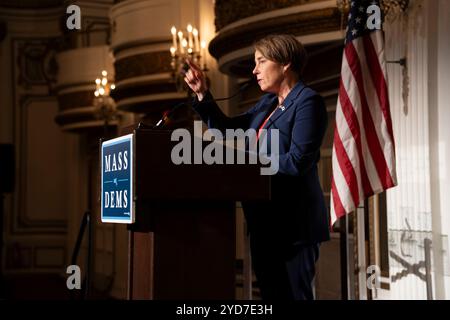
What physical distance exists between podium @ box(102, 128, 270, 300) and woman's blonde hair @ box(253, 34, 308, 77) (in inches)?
16.2

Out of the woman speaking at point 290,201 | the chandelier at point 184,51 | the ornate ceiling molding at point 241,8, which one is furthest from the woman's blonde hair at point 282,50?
the chandelier at point 184,51

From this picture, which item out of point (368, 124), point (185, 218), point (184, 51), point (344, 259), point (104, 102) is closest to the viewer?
point (185, 218)

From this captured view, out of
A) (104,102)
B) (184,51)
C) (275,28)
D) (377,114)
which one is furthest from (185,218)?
(104,102)

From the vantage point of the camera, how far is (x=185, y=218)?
2443 mm

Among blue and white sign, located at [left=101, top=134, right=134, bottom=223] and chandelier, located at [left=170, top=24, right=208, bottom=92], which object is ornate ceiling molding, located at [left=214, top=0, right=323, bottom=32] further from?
blue and white sign, located at [left=101, top=134, right=134, bottom=223]

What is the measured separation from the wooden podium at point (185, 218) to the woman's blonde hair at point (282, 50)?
42 cm

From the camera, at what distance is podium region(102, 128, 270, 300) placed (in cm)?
233

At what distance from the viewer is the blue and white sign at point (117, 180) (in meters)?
2.35

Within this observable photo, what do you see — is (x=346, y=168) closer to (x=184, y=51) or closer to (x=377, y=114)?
(x=377, y=114)

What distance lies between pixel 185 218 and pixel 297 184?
41 centimetres

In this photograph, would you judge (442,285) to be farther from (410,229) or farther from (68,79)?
(68,79)

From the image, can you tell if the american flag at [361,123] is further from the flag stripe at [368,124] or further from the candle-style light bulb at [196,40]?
the candle-style light bulb at [196,40]

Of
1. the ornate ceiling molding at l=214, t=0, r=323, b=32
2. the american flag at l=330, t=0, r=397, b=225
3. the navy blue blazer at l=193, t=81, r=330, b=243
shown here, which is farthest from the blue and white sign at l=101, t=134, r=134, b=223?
the ornate ceiling molding at l=214, t=0, r=323, b=32
